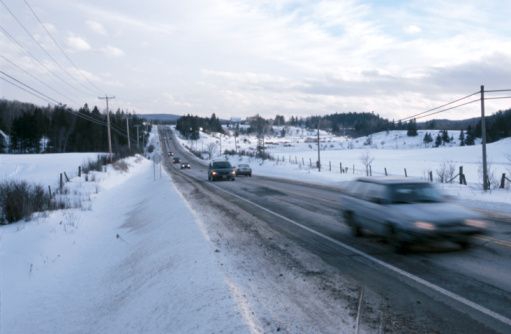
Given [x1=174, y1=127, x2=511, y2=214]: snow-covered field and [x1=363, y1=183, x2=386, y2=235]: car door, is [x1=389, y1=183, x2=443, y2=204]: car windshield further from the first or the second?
[x1=174, y1=127, x2=511, y2=214]: snow-covered field

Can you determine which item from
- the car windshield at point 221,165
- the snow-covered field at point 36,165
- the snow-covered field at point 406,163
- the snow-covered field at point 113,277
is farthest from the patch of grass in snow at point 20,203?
the snow-covered field at point 36,165

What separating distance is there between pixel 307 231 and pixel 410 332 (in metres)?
7.22

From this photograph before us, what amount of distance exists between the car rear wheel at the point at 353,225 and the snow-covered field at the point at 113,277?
378 centimetres

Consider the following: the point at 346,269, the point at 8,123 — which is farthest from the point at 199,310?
the point at 8,123

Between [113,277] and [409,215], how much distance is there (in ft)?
20.9

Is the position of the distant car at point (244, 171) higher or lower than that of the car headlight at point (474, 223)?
lower

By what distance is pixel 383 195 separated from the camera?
1029 cm

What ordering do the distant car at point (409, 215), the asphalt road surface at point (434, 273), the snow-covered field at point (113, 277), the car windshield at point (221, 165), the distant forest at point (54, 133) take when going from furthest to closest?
the distant forest at point (54, 133)
the car windshield at point (221, 165)
the distant car at point (409, 215)
the snow-covered field at point (113, 277)
the asphalt road surface at point (434, 273)

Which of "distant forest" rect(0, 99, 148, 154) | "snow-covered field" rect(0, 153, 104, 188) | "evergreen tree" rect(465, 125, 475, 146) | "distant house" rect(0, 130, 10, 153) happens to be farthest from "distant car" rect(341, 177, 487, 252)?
"evergreen tree" rect(465, 125, 475, 146)

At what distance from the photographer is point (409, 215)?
30.0 feet

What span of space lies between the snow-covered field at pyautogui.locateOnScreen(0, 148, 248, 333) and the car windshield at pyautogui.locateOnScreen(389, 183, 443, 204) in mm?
4131

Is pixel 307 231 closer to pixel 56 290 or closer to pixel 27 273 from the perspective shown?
pixel 56 290

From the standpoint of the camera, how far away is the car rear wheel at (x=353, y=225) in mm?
11609

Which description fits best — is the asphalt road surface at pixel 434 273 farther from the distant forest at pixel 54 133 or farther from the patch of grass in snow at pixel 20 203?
the distant forest at pixel 54 133
